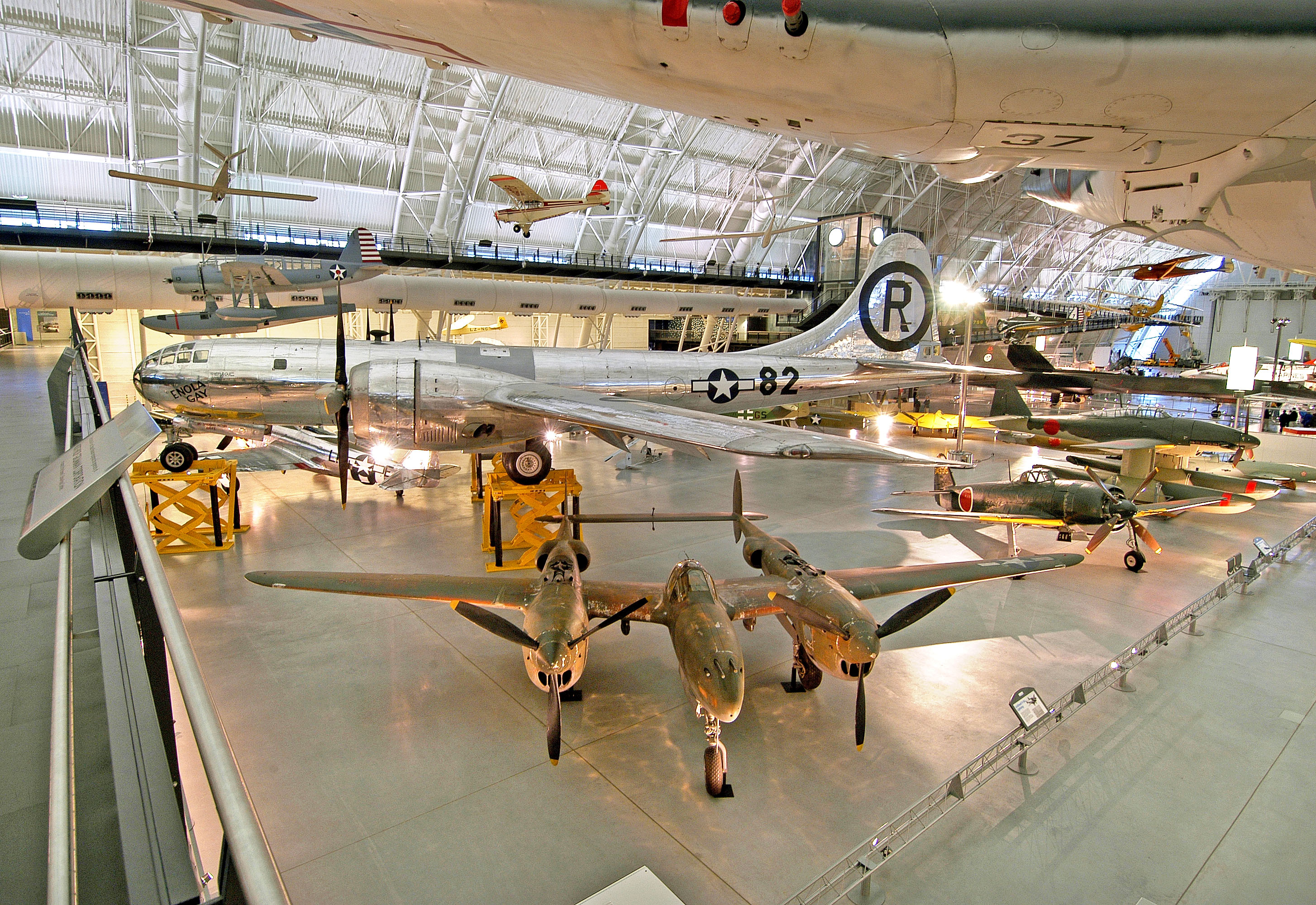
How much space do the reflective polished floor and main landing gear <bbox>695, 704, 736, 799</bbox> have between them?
102 millimetres

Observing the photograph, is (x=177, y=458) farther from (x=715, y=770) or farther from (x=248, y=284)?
(x=715, y=770)

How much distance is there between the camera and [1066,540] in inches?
463

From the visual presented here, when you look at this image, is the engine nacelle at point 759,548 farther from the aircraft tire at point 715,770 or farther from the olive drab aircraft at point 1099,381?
the olive drab aircraft at point 1099,381

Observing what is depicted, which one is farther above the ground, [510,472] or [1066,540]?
[510,472]

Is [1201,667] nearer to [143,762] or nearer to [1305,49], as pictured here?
[1305,49]

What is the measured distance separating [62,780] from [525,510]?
35.3ft

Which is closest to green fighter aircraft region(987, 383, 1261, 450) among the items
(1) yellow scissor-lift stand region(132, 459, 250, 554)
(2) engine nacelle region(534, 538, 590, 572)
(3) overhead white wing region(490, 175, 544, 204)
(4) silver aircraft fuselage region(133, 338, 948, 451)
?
(4) silver aircraft fuselage region(133, 338, 948, 451)

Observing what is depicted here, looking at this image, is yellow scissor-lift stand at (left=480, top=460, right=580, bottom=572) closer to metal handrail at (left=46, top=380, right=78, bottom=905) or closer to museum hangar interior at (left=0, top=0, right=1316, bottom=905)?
museum hangar interior at (left=0, top=0, right=1316, bottom=905)

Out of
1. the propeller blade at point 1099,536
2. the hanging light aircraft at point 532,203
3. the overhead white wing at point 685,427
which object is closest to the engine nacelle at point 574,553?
the overhead white wing at point 685,427

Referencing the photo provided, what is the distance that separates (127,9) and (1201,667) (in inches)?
1440

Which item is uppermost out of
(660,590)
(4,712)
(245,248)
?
(245,248)

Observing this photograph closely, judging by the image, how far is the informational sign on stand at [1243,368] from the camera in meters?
16.2

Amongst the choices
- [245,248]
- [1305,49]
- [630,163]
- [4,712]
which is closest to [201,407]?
[4,712]

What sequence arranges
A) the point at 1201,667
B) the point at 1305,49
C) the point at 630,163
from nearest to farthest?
the point at 1305,49 < the point at 1201,667 < the point at 630,163
